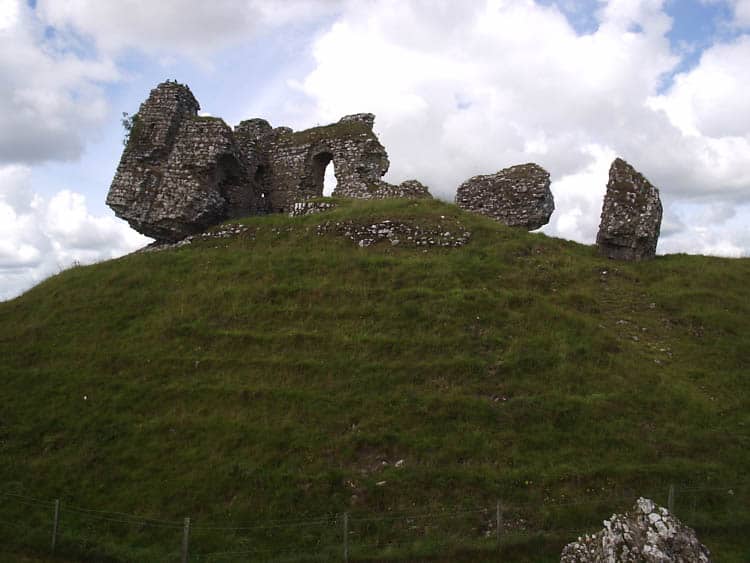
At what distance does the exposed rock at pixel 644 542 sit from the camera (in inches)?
317

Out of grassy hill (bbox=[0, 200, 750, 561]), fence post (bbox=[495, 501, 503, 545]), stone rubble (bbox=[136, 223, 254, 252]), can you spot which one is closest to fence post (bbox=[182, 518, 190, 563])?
grassy hill (bbox=[0, 200, 750, 561])

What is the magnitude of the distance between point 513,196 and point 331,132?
33.1ft

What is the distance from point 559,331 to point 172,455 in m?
11.7

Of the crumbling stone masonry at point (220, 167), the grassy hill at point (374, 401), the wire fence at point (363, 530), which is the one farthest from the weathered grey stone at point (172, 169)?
the wire fence at point (363, 530)

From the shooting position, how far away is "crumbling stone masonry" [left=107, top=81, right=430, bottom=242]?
86.4 feet

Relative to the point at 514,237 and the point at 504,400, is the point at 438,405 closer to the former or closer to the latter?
the point at 504,400

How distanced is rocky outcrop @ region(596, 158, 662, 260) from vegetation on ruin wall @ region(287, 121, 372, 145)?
12.3 m

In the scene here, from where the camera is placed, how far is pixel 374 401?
15492 millimetres

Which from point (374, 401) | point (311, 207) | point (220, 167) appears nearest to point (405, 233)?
point (311, 207)

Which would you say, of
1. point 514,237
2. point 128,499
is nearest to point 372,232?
point 514,237

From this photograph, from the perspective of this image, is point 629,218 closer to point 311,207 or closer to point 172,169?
point 311,207

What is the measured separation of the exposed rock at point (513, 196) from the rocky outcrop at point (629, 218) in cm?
296

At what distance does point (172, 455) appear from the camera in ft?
47.3

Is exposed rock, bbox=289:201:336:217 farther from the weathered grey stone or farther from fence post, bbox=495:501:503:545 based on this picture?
fence post, bbox=495:501:503:545
